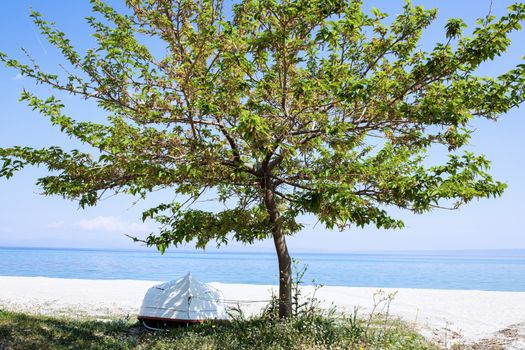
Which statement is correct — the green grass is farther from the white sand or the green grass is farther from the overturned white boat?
the white sand

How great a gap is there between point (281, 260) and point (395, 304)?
592 inches

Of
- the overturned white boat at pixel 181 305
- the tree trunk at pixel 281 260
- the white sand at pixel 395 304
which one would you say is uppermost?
the tree trunk at pixel 281 260

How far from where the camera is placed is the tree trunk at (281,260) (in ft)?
39.8

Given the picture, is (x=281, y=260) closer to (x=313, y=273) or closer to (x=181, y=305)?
(x=181, y=305)

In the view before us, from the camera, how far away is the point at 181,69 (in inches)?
427

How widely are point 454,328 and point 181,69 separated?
44.0ft

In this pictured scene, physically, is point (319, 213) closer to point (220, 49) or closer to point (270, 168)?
point (270, 168)

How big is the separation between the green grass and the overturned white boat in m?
0.65

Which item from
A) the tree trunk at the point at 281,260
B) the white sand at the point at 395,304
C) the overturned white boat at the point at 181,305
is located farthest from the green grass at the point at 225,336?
the white sand at the point at 395,304

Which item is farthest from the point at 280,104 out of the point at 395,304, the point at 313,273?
the point at 313,273

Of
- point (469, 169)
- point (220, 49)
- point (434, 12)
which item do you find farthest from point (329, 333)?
point (434, 12)

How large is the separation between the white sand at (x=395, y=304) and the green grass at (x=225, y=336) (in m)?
3.04

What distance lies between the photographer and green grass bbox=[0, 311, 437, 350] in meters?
10.4

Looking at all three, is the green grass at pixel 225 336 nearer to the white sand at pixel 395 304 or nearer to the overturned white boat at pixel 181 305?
the overturned white boat at pixel 181 305
